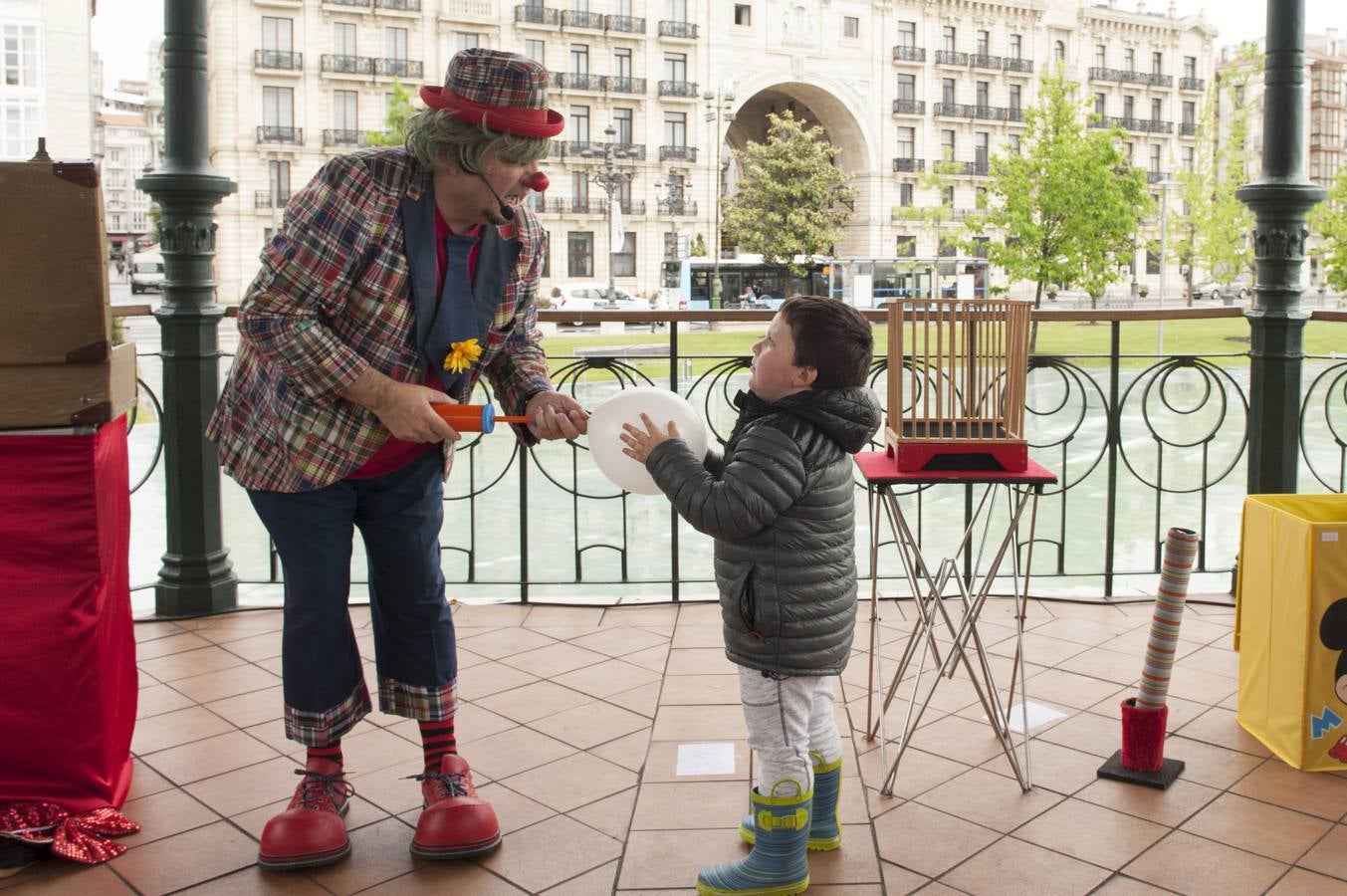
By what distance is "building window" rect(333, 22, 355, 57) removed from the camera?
117ft

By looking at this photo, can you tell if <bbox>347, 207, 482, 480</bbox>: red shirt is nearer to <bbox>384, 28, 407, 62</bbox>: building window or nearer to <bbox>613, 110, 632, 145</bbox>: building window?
<bbox>384, 28, 407, 62</bbox>: building window

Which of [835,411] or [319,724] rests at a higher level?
[835,411]

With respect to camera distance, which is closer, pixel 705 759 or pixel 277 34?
pixel 705 759

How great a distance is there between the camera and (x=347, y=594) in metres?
2.04

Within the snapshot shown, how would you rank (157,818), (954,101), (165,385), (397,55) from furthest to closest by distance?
(954,101), (397,55), (165,385), (157,818)

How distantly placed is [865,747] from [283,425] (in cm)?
137

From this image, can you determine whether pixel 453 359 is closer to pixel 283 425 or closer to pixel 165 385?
pixel 283 425

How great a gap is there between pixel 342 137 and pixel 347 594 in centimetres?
3635

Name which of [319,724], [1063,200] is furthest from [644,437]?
[1063,200]

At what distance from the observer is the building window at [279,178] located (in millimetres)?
34969

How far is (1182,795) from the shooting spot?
2.23 m

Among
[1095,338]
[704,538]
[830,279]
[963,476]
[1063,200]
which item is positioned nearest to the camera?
[963,476]

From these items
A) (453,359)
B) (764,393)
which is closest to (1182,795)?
(764,393)

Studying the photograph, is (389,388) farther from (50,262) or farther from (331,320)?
(50,262)
